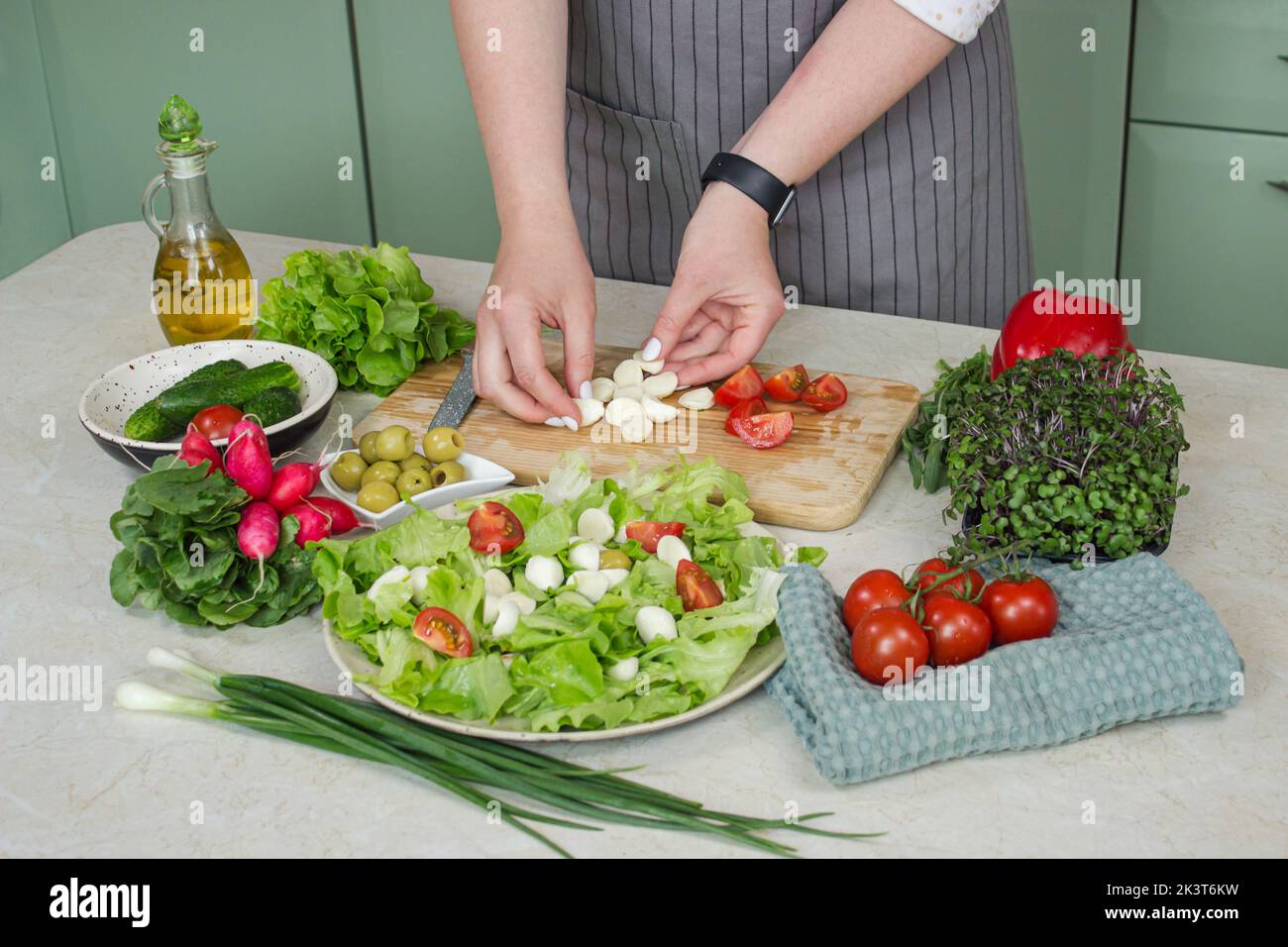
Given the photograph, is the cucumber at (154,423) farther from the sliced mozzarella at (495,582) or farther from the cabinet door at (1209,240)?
the cabinet door at (1209,240)

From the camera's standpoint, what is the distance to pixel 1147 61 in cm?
244

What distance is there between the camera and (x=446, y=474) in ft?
4.20

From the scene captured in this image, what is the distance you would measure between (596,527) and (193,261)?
0.65 meters

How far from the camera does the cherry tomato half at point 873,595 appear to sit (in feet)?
3.38

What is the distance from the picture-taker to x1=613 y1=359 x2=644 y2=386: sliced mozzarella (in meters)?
1.44

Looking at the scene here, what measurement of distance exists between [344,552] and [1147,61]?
6.34ft

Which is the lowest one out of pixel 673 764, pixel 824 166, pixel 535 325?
pixel 673 764

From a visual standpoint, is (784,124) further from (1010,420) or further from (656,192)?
(1010,420)

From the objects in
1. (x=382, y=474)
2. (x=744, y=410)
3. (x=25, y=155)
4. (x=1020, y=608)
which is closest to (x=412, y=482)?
(x=382, y=474)

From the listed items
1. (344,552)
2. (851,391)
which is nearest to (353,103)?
(851,391)

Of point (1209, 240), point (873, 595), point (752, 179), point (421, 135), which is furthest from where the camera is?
point (421, 135)

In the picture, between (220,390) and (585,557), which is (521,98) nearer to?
(220,390)

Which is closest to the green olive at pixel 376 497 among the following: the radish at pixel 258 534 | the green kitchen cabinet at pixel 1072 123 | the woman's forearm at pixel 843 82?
the radish at pixel 258 534

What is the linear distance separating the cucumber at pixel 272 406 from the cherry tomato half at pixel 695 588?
0.49 meters
